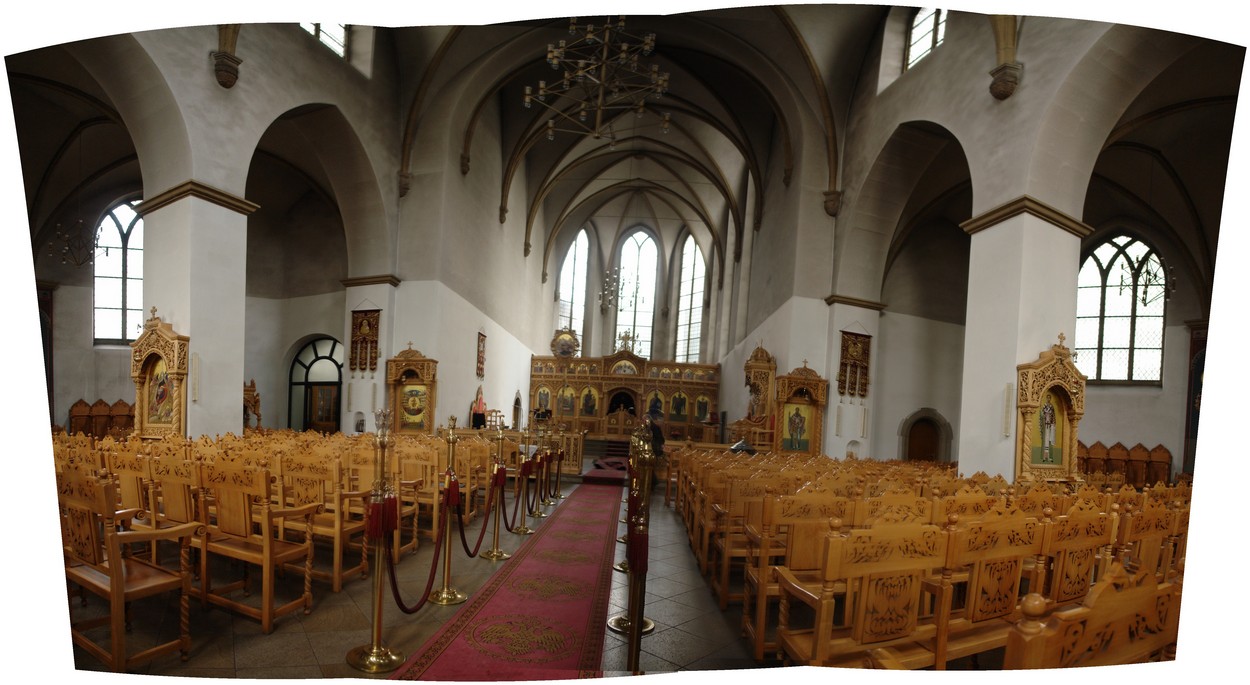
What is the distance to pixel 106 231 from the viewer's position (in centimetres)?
1562

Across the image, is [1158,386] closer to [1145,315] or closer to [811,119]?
[1145,315]

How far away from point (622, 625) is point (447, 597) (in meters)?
1.32

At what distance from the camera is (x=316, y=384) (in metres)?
18.1

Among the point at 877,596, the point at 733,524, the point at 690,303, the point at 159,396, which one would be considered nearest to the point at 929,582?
the point at 877,596

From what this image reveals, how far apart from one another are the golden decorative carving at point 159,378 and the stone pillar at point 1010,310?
1093 centimetres

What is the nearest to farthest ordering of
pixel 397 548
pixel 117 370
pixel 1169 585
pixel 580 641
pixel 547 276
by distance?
pixel 1169 585 < pixel 580 641 < pixel 397 548 < pixel 117 370 < pixel 547 276

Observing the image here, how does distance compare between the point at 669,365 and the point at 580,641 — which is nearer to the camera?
the point at 580,641

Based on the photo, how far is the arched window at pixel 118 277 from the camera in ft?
49.9

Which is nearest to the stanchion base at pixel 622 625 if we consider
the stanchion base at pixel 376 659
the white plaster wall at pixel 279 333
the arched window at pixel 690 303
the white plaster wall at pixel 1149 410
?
the stanchion base at pixel 376 659

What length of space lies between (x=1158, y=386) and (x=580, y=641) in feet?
51.9

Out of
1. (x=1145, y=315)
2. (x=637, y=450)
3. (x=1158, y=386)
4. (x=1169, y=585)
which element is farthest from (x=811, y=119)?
(x=1169, y=585)

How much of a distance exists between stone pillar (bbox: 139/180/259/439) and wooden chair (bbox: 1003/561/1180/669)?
396 inches

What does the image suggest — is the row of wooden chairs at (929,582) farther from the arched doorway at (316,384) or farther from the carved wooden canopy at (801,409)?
the arched doorway at (316,384)

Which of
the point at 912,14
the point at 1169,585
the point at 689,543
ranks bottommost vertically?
the point at 689,543
